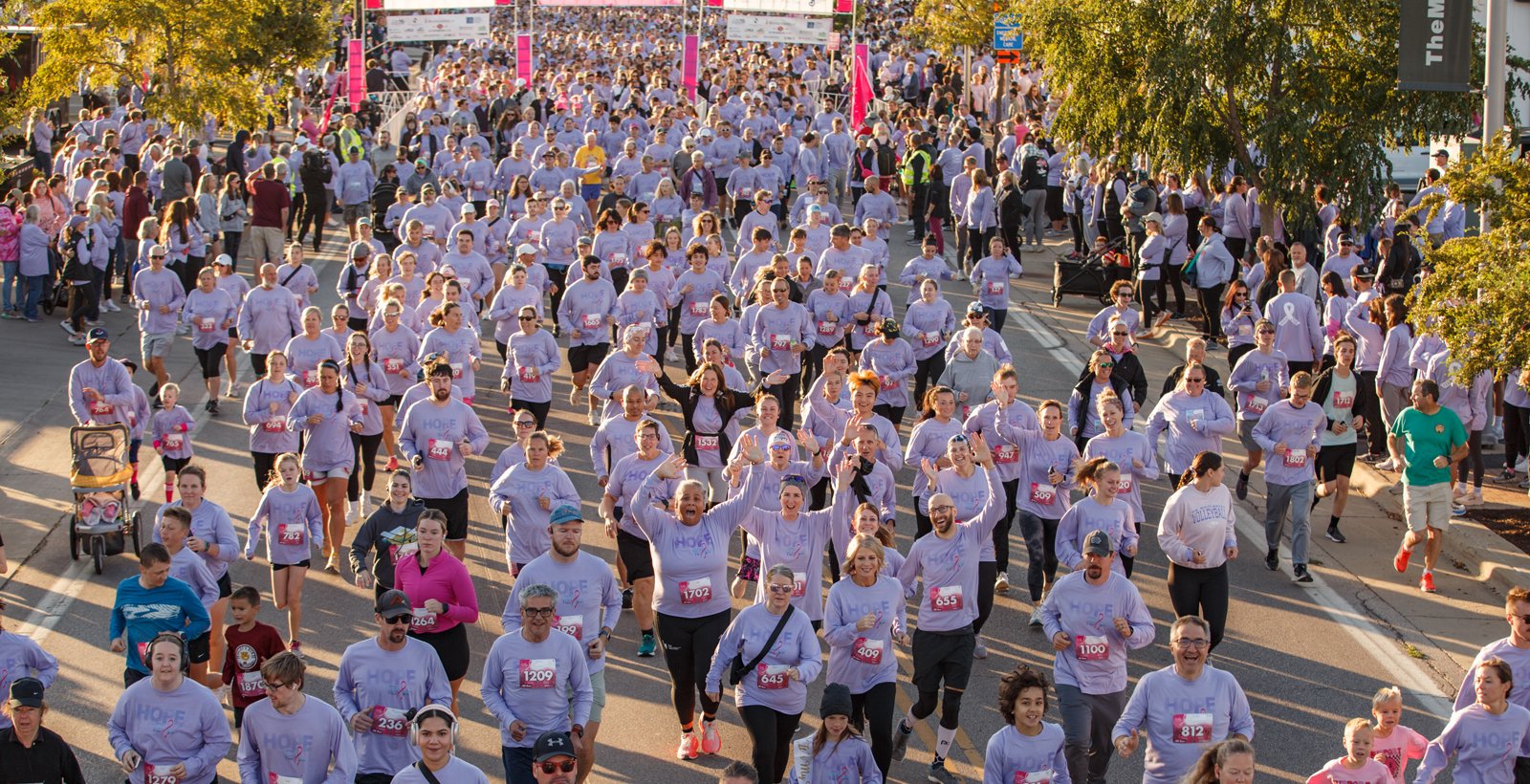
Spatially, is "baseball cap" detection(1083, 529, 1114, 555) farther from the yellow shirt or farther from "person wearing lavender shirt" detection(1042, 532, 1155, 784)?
the yellow shirt

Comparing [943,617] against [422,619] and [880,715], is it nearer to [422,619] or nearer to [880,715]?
[880,715]

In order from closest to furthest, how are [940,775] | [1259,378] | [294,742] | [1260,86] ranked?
[294,742] → [940,775] → [1259,378] → [1260,86]

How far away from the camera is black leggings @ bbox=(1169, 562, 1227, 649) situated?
37.1 feet

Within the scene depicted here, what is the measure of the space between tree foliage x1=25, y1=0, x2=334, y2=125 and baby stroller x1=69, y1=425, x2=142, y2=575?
1399cm

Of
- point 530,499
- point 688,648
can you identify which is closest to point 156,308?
point 530,499

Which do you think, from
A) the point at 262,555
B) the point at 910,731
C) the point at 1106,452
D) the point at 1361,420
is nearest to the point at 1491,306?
the point at 1361,420

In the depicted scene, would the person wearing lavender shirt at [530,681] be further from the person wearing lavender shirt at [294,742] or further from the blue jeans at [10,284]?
the blue jeans at [10,284]

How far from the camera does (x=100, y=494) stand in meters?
13.5

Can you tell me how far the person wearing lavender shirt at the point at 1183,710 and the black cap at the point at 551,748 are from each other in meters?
2.67

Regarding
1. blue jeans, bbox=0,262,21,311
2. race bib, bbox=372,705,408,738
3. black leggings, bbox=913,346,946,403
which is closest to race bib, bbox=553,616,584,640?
race bib, bbox=372,705,408,738

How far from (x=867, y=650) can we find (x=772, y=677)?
581mm

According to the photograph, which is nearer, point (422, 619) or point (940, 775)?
point (422, 619)

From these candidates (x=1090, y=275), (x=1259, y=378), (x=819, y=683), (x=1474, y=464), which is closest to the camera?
(x=819, y=683)

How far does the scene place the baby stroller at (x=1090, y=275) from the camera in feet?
76.7
